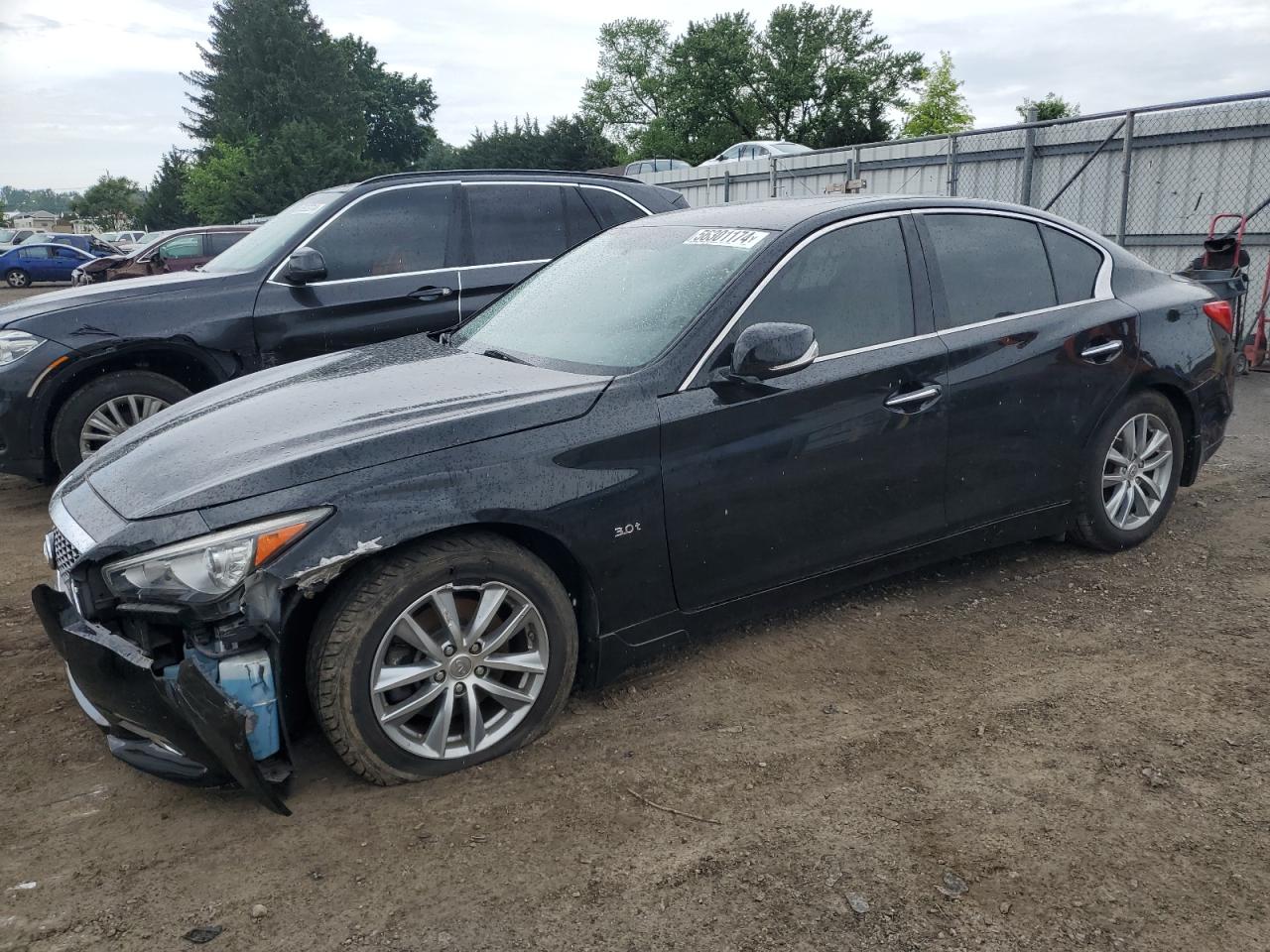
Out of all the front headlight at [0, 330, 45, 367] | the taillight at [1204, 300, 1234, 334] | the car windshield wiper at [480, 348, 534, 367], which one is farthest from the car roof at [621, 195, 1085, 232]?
the front headlight at [0, 330, 45, 367]

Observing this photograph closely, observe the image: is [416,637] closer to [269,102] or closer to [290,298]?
[290,298]

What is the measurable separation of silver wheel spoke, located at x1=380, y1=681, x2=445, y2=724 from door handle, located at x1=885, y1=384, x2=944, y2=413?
1.91 metres

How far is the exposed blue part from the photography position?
2.62m

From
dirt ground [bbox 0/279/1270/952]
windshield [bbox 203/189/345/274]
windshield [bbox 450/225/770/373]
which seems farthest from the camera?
windshield [bbox 203/189/345/274]

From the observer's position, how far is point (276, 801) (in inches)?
105

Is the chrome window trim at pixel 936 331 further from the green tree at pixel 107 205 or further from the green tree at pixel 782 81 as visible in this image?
the green tree at pixel 107 205

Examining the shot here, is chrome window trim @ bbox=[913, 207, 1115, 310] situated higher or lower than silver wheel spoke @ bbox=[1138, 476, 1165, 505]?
higher

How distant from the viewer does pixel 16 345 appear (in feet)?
18.7

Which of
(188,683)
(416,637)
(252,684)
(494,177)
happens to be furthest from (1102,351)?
(494,177)

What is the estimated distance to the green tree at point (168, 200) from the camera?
200 ft

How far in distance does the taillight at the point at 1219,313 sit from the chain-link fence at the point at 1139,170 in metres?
4.28

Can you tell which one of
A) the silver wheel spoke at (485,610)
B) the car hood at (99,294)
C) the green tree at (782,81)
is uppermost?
the green tree at (782,81)

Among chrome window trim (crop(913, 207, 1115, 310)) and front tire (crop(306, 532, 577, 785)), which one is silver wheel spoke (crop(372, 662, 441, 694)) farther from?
chrome window trim (crop(913, 207, 1115, 310))

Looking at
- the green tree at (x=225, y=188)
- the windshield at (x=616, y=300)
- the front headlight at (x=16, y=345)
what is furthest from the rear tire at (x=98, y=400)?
the green tree at (x=225, y=188)
